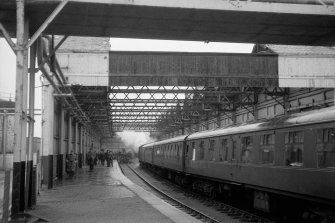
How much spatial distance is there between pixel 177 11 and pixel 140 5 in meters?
0.96

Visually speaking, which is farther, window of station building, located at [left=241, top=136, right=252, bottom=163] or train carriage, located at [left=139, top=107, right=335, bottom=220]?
window of station building, located at [left=241, top=136, right=252, bottom=163]

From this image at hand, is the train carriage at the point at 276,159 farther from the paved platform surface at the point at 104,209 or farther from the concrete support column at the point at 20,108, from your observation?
the concrete support column at the point at 20,108

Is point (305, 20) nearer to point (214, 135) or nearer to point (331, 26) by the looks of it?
point (331, 26)

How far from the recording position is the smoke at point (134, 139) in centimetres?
8569

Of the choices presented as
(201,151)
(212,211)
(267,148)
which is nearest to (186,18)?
(267,148)

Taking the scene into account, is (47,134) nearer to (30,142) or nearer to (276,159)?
(30,142)

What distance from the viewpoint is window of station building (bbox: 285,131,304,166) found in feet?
32.6

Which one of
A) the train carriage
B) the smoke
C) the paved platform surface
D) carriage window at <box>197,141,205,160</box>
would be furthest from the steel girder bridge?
the smoke

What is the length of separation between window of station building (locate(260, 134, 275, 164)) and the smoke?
237 feet

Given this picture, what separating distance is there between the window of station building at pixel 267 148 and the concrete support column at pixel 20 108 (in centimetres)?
603

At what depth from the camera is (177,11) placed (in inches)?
440

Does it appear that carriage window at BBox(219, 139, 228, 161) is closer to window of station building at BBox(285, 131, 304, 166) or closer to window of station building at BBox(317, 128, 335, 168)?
window of station building at BBox(285, 131, 304, 166)

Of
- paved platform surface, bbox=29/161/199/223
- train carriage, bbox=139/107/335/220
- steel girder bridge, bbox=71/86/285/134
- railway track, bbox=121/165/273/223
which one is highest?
steel girder bridge, bbox=71/86/285/134

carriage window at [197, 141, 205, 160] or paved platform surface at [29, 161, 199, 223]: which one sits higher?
carriage window at [197, 141, 205, 160]
